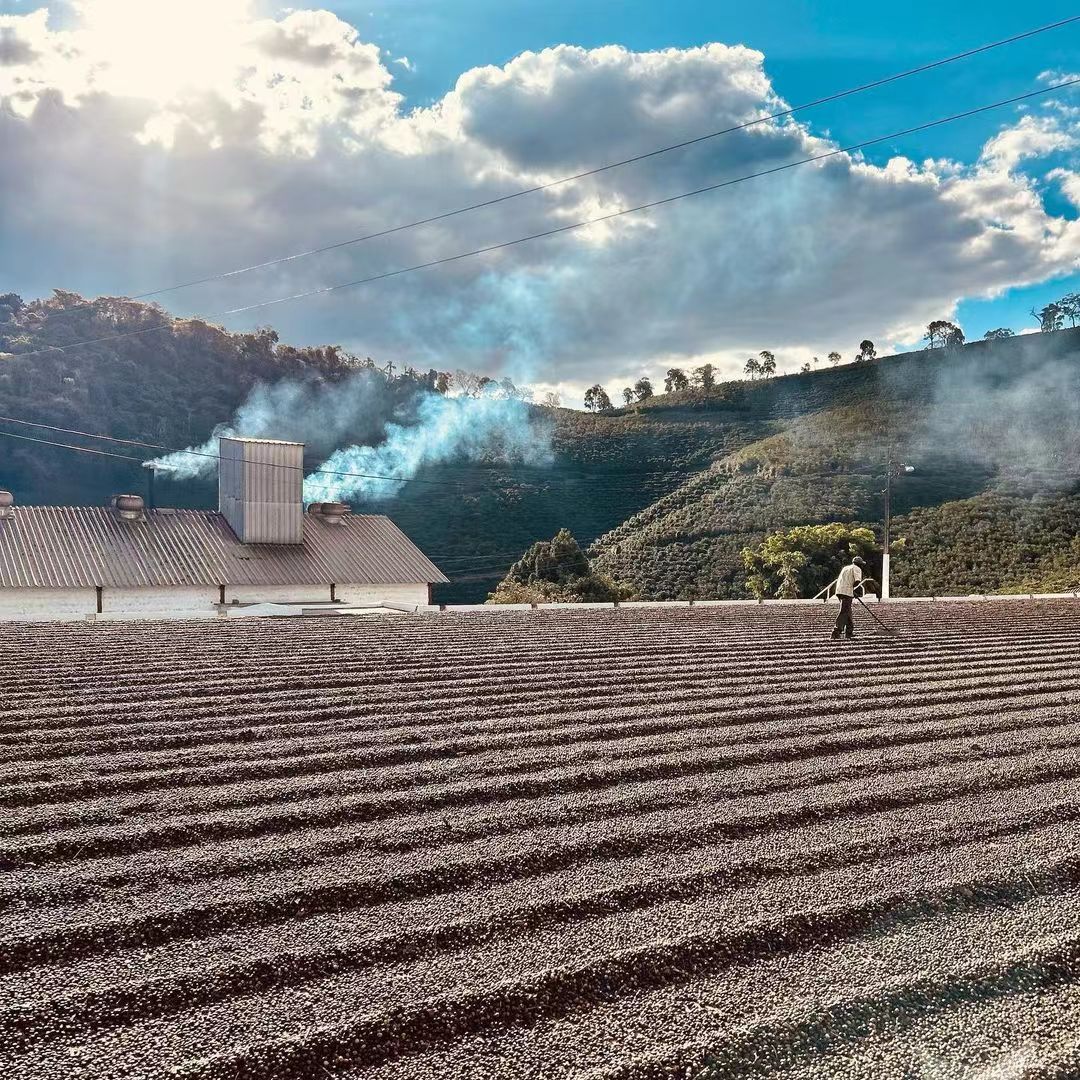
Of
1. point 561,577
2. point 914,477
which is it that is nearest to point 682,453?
point 914,477

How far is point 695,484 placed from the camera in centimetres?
6194

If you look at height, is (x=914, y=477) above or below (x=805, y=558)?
above

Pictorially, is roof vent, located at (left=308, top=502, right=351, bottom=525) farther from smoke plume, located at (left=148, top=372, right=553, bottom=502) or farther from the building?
smoke plume, located at (left=148, top=372, right=553, bottom=502)

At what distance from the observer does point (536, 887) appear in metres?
2.98

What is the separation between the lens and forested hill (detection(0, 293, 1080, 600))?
49375 millimetres

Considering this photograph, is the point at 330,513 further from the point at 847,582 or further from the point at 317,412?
the point at 317,412

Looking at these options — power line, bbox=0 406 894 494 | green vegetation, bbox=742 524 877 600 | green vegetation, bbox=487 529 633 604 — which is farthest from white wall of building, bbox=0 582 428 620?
power line, bbox=0 406 894 494

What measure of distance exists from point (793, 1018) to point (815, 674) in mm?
5592

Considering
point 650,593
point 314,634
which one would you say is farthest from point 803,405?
point 314,634

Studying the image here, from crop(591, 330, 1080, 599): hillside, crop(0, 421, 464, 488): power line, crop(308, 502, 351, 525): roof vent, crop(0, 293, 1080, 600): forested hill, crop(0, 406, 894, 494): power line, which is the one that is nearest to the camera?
crop(308, 502, 351, 525): roof vent

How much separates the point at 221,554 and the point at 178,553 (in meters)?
1.35

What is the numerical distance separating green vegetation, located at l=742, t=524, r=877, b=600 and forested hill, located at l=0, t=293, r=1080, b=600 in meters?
3.09

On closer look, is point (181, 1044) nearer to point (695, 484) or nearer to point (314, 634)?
point (314, 634)

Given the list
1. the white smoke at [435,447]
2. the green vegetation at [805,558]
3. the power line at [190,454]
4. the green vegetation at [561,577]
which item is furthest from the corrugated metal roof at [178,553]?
the white smoke at [435,447]
